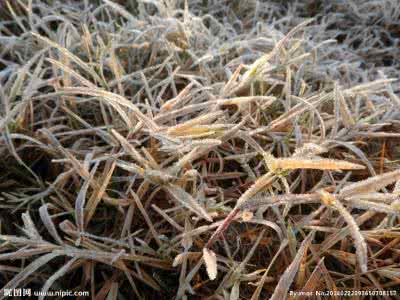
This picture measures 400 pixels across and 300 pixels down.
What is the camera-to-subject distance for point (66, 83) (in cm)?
83

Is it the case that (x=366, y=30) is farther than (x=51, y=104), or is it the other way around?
(x=366, y=30)

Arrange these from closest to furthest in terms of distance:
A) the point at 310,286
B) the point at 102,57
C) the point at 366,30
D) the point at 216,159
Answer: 1. the point at 310,286
2. the point at 216,159
3. the point at 102,57
4. the point at 366,30

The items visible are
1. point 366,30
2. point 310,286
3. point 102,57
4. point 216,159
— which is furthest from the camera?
point 366,30

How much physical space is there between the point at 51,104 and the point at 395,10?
104 centimetres

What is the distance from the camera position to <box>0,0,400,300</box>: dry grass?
2.05 feet

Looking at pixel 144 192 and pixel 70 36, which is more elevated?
pixel 70 36

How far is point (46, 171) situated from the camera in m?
0.81

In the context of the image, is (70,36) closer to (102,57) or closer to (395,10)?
(102,57)

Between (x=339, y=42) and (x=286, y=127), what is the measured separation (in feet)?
2.05

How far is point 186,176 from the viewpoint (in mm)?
669

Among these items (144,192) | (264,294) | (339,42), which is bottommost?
(264,294)

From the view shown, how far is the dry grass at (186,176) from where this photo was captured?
625 mm

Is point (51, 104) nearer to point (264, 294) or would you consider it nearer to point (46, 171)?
point (46, 171)

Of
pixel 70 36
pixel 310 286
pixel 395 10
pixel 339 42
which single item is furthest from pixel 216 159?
pixel 395 10
